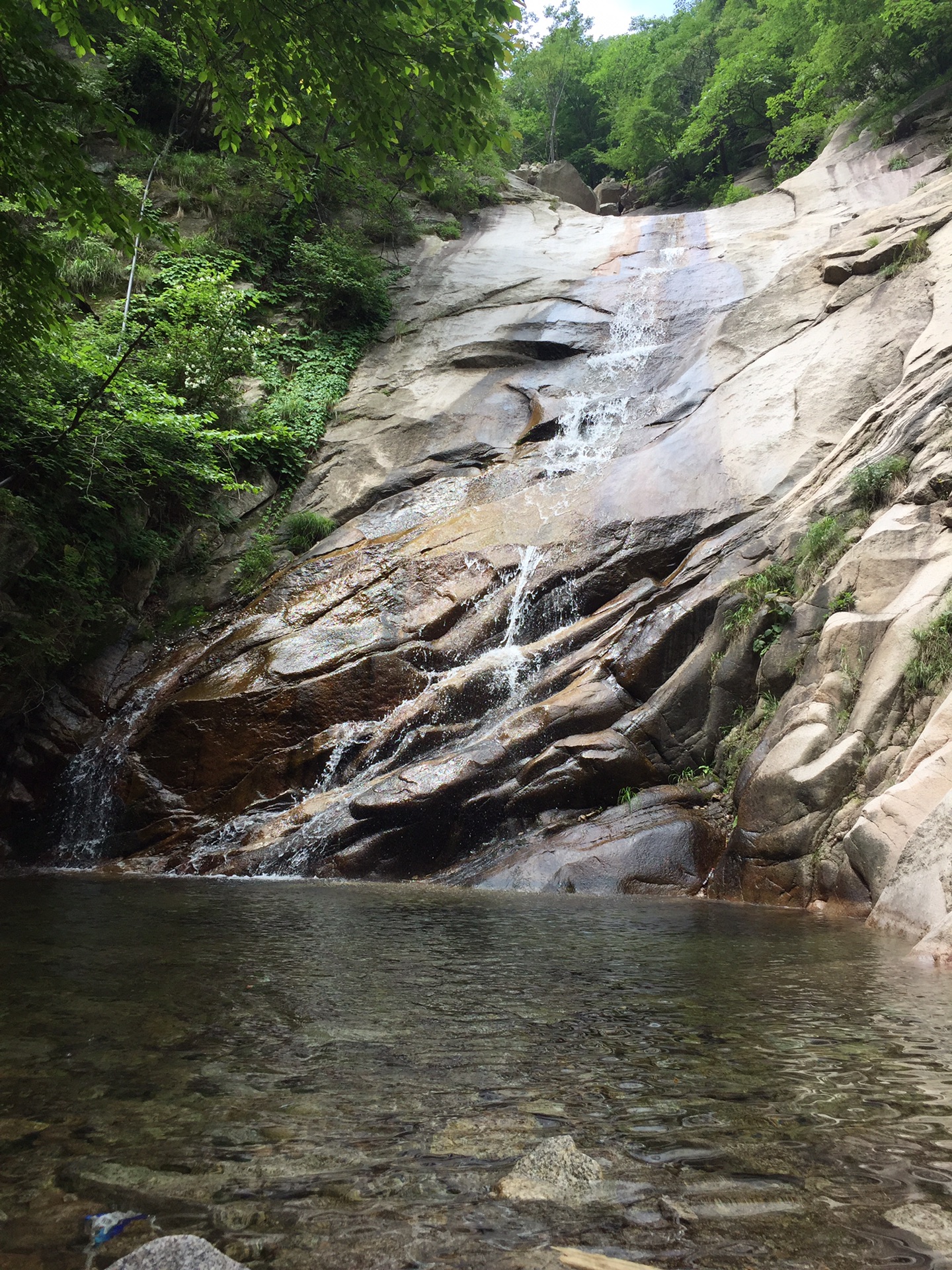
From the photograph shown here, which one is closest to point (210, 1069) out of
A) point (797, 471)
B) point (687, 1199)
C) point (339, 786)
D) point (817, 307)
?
point (687, 1199)

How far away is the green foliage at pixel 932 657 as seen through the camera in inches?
288

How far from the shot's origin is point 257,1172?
2039 millimetres

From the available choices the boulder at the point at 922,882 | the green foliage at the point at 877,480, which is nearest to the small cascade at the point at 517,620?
the green foliage at the point at 877,480

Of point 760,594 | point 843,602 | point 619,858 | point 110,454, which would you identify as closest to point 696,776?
point 619,858

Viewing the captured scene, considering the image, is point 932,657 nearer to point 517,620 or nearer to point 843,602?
point 843,602

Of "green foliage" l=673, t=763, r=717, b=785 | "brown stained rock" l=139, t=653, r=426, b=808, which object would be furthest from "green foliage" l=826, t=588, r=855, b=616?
"brown stained rock" l=139, t=653, r=426, b=808

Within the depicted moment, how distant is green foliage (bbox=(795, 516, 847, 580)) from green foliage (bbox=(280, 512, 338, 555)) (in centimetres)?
975

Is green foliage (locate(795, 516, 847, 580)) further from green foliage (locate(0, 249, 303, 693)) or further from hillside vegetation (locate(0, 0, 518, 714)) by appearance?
green foliage (locate(0, 249, 303, 693))

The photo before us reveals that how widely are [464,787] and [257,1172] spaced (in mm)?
7944

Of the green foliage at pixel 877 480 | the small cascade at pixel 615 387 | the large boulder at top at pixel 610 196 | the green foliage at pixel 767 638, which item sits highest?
the large boulder at top at pixel 610 196

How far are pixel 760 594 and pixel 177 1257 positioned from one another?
33.1 feet

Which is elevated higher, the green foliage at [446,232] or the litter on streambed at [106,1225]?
the green foliage at [446,232]

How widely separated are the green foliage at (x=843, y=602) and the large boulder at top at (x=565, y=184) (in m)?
29.6

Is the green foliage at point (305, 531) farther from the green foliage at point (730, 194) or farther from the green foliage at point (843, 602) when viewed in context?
the green foliage at point (730, 194)
